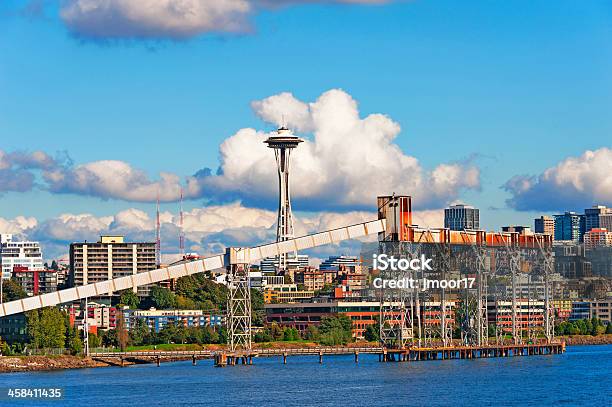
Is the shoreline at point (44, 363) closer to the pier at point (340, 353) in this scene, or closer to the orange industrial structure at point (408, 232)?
the pier at point (340, 353)

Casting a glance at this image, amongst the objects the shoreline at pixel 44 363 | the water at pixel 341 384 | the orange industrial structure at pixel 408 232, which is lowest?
the water at pixel 341 384

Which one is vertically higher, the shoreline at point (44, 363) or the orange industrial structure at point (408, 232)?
the orange industrial structure at point (408, 232)

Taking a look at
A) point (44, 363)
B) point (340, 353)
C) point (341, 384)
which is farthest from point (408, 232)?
point (44, 363)

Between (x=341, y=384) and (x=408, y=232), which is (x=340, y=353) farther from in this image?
(x=341, y=384)

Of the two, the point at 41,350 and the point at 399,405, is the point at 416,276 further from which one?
the point at 399,405

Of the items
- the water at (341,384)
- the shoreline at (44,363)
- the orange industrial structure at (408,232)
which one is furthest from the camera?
the shoreline at (44,363)

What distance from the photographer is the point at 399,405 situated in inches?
4412

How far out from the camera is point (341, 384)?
13412 centimetres

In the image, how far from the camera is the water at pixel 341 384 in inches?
4631

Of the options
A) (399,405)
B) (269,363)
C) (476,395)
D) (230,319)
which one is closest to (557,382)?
(476,395)

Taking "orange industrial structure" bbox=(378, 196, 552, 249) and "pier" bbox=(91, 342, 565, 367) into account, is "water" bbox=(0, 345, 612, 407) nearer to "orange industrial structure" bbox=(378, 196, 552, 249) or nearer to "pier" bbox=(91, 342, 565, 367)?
"pier" bbox=(91, 342, 565, 367)

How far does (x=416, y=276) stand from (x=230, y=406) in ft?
288

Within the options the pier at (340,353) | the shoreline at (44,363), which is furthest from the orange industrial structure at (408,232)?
the shoreline at (44,363)

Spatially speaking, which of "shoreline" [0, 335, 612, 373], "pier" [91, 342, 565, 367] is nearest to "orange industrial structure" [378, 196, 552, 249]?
"pier" [91, 342, 565, 367]
